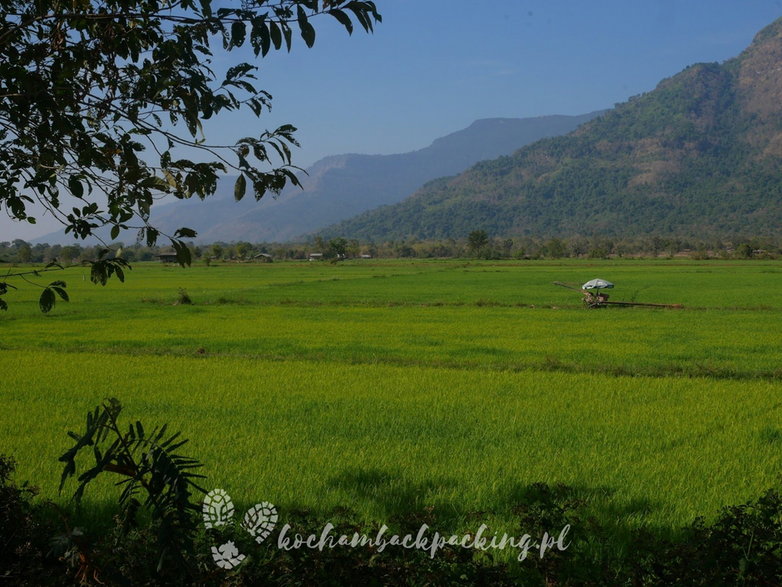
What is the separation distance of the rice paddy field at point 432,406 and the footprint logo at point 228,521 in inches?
33.0

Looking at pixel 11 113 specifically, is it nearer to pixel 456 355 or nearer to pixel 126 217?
pixel 126 217

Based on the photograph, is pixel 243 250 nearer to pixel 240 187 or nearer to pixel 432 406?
pixel 432 406

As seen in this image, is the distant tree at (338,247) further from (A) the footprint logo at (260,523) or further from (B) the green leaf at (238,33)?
(B) the green leaf at (238,33)

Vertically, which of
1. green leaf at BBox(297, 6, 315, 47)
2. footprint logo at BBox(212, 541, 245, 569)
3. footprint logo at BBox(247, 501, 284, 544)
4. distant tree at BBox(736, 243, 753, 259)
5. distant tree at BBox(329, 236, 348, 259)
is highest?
green leaf at BBox(297, 6, 315, 47)

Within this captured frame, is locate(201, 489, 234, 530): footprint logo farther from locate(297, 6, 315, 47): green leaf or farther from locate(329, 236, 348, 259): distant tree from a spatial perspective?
locate(329, 236, 348, 259): distant tree

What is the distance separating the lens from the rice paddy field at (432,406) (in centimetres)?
538

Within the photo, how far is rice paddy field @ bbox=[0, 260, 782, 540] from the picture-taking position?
5.38 meters

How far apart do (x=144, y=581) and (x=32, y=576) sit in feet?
1.75

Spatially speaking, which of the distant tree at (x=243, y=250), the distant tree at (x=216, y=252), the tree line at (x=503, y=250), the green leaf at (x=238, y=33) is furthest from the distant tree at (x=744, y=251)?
the green leaf at (x=238, y=33)

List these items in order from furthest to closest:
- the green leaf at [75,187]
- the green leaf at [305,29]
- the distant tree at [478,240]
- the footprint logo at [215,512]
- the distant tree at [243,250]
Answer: the distant tree at [478,240] < the distant tree at [243,250] < the footprint logo at [215,512] < the green leaf at [75,187] < the green leaf at [305,29]

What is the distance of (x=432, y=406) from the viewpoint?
29.6ft

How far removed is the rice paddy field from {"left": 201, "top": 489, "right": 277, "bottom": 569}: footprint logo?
33.0 inches

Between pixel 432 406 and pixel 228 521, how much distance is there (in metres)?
5.58

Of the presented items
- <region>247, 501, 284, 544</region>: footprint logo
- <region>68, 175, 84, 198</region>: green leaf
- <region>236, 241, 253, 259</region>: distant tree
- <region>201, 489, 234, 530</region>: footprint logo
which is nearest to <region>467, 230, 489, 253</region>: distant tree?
<region>236, 241, 253, 259</region>: distant tree
